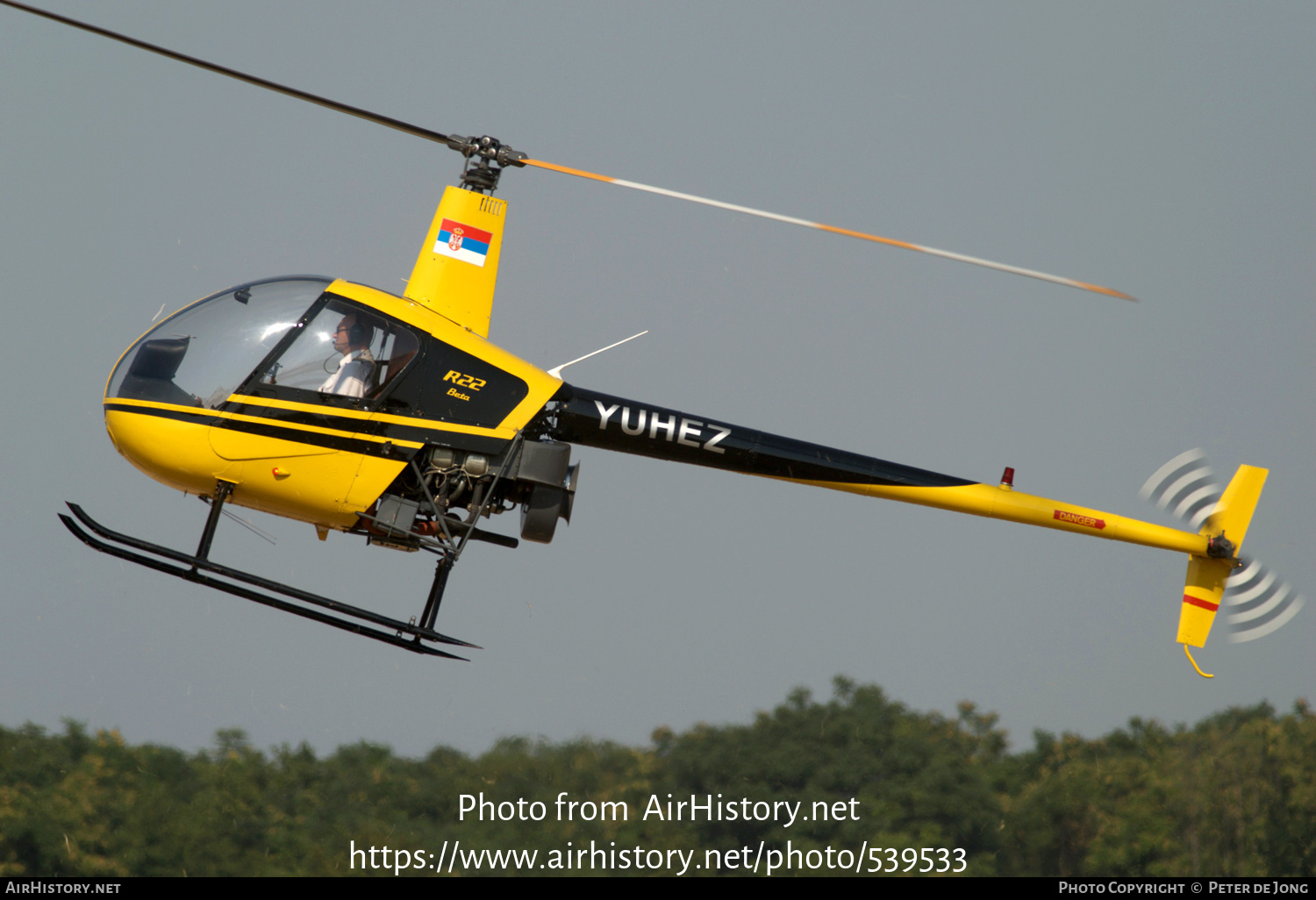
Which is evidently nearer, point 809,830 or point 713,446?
point 713,446

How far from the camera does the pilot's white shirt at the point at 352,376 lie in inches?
322

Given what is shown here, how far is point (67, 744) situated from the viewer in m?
23.5

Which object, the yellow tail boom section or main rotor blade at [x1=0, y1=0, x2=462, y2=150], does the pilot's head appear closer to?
main rotor blade at [x1=0, y1=0, x2=462, y2=150]

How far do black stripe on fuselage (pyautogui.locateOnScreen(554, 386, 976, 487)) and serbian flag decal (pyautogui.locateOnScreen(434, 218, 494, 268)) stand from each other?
1.35 m

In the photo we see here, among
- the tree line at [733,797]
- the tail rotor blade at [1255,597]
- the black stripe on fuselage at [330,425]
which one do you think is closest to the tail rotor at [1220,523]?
the tail rotor blade at [1255,597]

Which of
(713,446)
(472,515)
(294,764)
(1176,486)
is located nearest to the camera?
(472,515)

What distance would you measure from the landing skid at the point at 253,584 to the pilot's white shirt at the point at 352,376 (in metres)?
0.96

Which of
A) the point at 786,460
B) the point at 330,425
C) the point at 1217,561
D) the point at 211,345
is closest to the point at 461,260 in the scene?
the point at 330,425

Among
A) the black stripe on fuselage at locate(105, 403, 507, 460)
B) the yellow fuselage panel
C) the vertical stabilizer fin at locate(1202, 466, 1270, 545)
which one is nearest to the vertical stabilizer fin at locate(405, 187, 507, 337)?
the black stripe on fuselage at locate(105, 403, 507, 460)

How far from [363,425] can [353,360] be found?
440mm

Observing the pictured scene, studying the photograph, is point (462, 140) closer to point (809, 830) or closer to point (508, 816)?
point (508, 816)

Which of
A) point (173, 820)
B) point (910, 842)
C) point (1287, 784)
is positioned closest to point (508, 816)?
point (173, 820)

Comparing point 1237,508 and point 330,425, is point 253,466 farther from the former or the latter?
point 1237,508
